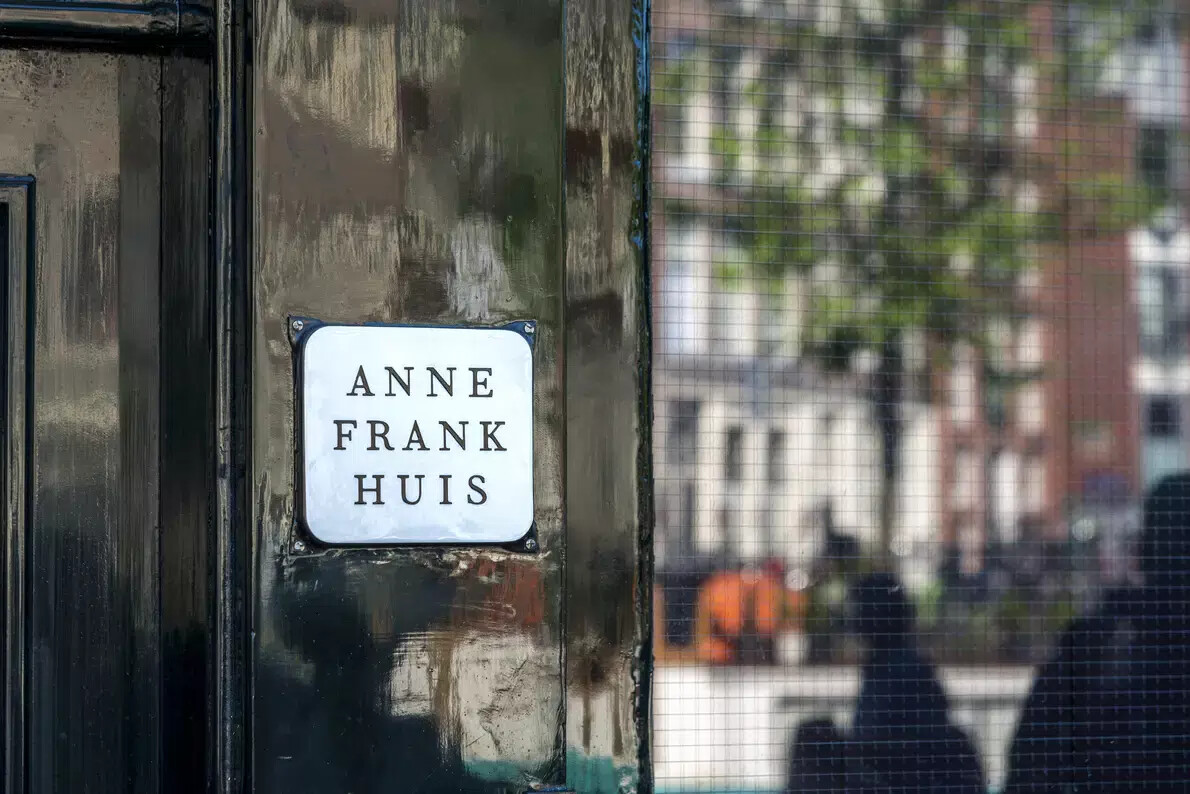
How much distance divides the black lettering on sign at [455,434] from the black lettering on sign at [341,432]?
0.09m

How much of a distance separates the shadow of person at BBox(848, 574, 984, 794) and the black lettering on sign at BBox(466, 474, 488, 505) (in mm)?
1376

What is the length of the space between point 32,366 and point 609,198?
2.16ft

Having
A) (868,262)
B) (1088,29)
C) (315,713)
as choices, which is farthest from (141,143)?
(1088,29)

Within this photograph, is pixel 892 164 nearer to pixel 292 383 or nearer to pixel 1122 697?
pixel 1122 697

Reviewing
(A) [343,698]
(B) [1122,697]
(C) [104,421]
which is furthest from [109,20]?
(B) [1122,697]

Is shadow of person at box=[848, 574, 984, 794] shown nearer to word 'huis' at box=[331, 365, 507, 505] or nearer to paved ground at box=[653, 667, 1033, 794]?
paved ground at box=[653, 667, 1033, 794]

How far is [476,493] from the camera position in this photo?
1.31m

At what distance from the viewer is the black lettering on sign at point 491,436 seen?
4.27 ft

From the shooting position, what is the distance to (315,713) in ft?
4.20

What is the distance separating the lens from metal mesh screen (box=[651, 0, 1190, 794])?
7.91ft

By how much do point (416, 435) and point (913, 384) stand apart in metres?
1.69

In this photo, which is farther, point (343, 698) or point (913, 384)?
point (913, 384)

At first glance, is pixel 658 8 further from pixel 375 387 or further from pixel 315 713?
pixel 315 713

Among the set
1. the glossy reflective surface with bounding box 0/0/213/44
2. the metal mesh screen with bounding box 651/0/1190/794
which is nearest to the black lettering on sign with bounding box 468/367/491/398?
the glossy reflective surface with bounding box 0/0/213/44
